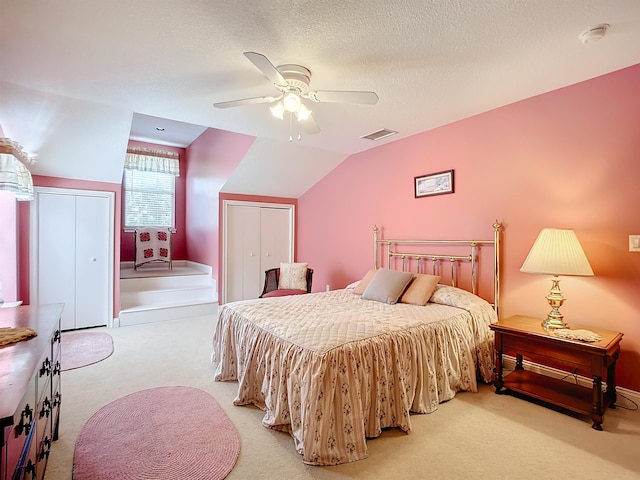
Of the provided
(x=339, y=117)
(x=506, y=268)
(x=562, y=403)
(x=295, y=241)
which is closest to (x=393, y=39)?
(x=339, y=117)

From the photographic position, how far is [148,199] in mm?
6590

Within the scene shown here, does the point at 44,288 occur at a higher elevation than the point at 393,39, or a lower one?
lower

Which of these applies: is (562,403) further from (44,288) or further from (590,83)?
(44,288)

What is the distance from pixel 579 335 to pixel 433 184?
1991 mm

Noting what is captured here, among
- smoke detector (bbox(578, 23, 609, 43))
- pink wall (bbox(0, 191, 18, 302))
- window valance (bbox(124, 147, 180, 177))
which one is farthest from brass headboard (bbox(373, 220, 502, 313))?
window valance (bbox(124, 147, 180, 177))

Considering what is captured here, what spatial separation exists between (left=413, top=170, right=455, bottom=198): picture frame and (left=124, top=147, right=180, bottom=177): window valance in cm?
510

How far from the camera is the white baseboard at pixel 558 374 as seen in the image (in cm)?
239

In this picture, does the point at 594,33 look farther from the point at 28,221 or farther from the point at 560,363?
the point at 28,221

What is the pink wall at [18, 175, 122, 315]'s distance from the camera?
397 centimetres

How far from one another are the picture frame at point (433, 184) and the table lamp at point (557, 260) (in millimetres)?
1220

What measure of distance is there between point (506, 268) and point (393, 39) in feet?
7.43

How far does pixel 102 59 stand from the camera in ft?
7.22

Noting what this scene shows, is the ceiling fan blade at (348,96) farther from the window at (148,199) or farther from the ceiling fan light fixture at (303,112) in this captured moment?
the window at (148,199)

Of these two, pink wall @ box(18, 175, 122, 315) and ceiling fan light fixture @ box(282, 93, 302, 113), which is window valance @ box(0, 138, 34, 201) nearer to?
pink wall @ box(18, 175, 122, 315)
